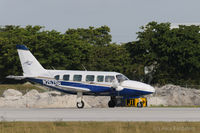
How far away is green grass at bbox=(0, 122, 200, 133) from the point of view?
19.1 metres

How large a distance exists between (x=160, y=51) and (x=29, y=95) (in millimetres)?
29865

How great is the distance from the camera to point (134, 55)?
74.1m

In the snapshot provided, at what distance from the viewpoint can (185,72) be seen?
6994 cm

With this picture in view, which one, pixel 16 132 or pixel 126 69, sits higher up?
pixel 126 69

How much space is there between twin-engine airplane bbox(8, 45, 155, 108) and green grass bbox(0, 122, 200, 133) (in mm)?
14743

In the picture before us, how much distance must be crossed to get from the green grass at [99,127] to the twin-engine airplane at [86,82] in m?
14.7

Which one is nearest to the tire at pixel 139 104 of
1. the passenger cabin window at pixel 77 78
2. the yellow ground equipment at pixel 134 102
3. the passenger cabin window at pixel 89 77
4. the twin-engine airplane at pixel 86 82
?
the yellow ground equipment at pixel 134 102

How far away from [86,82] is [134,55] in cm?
3735

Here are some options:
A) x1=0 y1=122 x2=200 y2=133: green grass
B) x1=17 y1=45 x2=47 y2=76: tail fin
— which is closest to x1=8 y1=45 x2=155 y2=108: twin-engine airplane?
x1=17 y1=45 x2=47 y2=76: tail fin

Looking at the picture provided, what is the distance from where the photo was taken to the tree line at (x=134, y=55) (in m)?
69.3

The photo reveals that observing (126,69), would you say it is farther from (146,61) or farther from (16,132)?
(16,132)

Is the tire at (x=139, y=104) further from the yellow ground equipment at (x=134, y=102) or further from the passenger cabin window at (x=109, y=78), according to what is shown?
the passenger cabin window at (x=109, y=78)

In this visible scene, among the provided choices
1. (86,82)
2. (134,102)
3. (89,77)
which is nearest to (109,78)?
(89,77)

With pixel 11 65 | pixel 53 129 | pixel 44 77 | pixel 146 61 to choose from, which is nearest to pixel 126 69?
pixel 146 61
